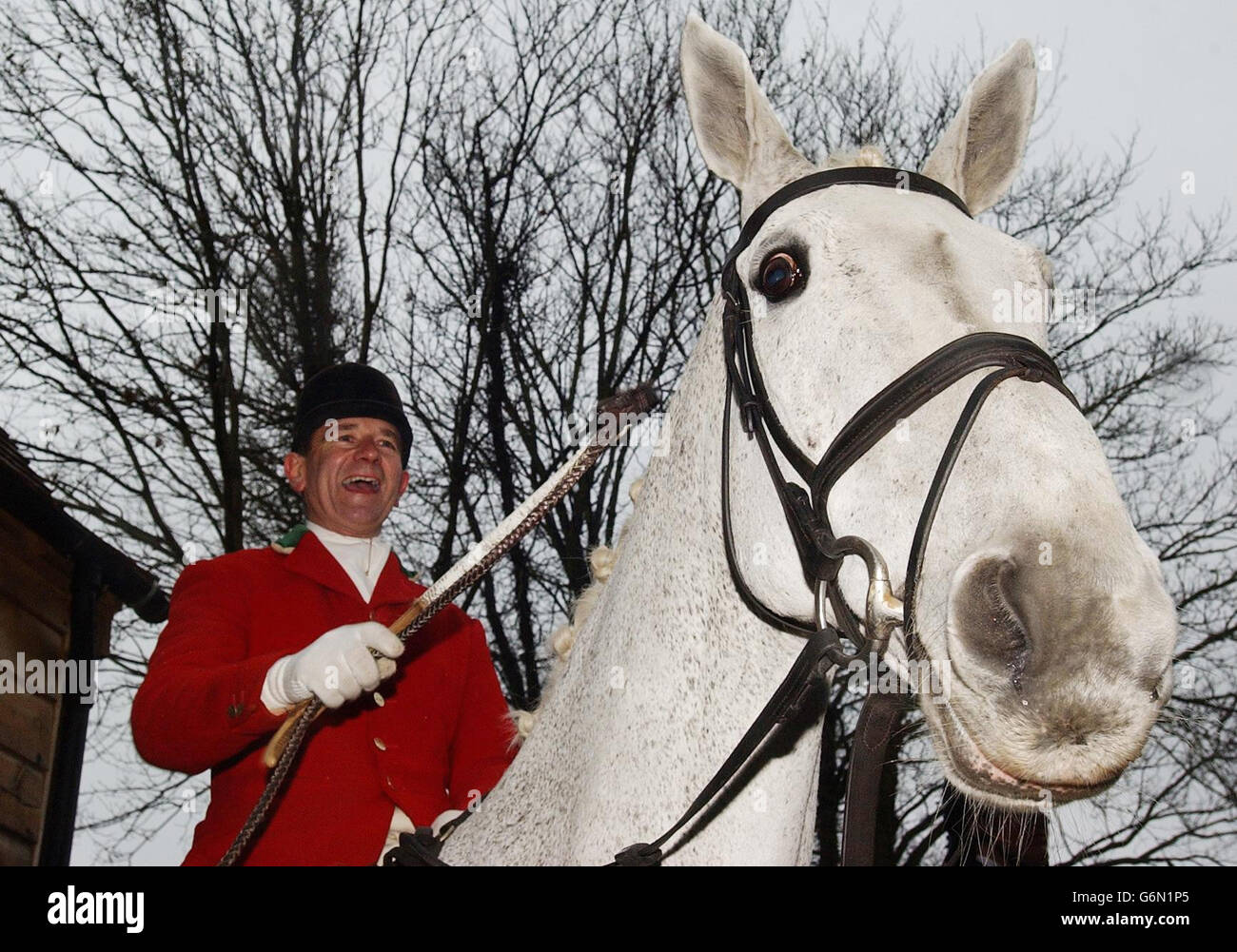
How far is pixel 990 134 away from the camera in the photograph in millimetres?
3436

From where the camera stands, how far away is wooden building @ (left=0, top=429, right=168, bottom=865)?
8.02 metres

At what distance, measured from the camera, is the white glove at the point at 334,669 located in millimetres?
2963

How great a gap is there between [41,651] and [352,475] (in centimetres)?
559

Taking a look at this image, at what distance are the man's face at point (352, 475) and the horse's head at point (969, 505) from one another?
6.53 ft

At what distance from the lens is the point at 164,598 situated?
10.8 meters

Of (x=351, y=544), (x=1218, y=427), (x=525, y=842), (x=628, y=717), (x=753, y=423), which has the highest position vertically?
(x=1218, y=427)

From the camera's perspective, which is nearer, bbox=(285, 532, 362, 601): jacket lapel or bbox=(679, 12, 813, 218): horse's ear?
bbox=(679, 12, 813, 218): horse's ear

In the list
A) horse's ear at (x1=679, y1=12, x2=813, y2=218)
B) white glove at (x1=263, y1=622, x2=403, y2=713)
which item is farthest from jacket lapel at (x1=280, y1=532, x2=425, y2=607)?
horse's ear at (x1=679, y1=12, x2=813, y2=218)

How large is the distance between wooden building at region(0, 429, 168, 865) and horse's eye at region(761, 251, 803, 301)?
21.9 ft

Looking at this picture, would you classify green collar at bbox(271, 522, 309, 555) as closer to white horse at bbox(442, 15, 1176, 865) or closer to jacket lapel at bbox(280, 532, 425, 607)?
jacket lapel at bbox(280, 532, 425, 607)

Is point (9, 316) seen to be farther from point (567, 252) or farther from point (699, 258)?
point (699, 258)

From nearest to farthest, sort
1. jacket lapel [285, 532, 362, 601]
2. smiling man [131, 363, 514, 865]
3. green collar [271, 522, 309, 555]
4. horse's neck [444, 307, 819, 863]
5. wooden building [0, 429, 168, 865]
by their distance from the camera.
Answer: horse's neck [444, 307, 819, 863] < smiling man [131, 363, 514, 865] < jacket lapel [285, 532, 362, 601] < green collar [271, 522, 309, 555] < wooden building [0, 429, 168, 865]

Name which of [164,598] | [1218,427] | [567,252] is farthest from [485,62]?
[1218,427]
